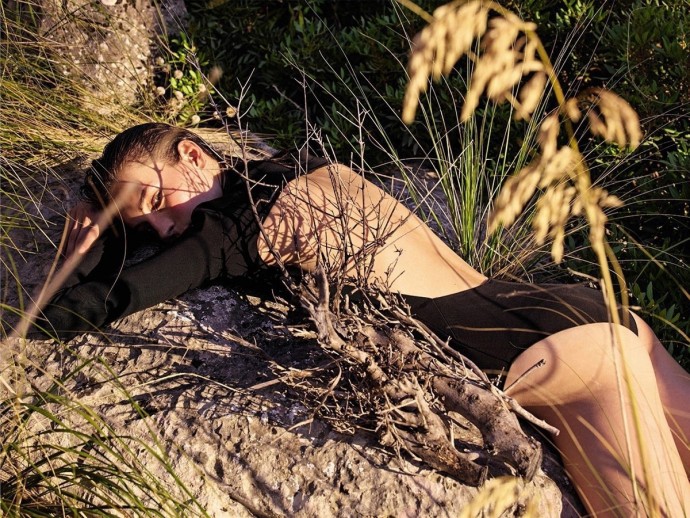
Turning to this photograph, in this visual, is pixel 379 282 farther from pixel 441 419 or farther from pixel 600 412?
pixel 600 412

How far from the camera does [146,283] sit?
2365 mm

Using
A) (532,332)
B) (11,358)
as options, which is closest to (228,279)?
(11,358)

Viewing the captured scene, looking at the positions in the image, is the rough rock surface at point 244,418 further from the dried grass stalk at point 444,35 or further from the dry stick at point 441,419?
the dried grass stalk at point 444,35

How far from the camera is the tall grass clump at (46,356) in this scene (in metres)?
1.99

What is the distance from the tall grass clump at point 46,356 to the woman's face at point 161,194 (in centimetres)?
32

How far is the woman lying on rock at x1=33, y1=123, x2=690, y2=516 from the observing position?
2.20 metres

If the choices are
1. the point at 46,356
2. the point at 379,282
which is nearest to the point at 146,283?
the point at 46,356

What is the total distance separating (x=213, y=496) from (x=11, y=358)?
0.77 meters

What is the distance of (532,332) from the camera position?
2367mm

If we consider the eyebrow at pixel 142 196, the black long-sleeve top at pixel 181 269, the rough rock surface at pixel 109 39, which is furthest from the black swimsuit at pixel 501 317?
the rough rock surface at pixel 109 39

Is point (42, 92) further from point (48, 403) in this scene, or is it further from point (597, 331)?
point (597, 331)

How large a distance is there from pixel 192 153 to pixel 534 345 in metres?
1.30

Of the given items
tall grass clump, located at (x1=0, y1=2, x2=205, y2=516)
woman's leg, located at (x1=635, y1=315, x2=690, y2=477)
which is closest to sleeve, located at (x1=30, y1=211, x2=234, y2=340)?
tall grass clump, located at (x1=0, y1=2, x2=205, y2=516)

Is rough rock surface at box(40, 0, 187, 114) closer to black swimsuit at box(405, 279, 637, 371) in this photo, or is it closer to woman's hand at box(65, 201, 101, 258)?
woman's hand at box(65, 201, 101, 258)
